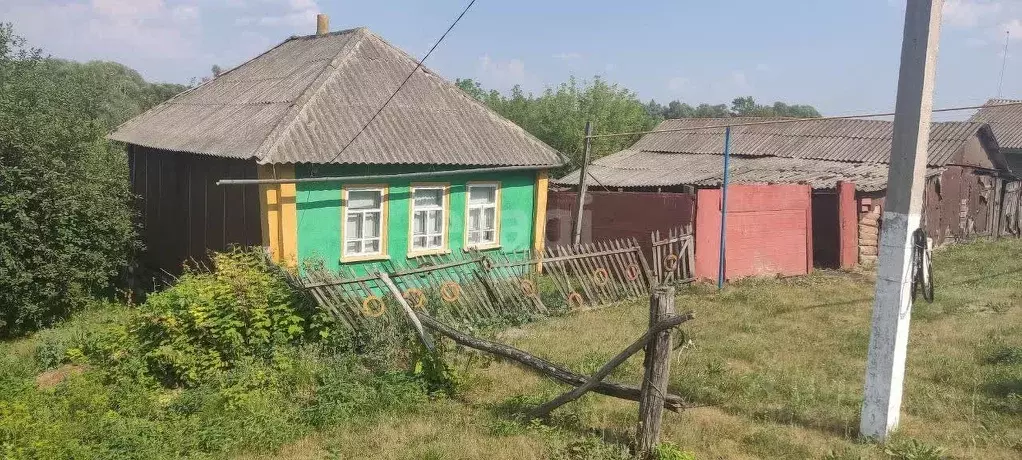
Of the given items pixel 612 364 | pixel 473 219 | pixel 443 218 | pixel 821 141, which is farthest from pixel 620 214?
pixel 821 141

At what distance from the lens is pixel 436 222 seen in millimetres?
12742

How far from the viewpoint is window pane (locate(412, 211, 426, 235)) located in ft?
40.8

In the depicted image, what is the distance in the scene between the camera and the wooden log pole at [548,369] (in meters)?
5.65

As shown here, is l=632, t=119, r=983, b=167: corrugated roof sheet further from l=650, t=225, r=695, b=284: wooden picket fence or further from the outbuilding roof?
l=650, t=225, r=695, b=284: wooden picket fence

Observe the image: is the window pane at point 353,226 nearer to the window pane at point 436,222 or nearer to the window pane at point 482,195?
the window pane at point 436,222

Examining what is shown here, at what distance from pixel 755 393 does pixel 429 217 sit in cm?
679

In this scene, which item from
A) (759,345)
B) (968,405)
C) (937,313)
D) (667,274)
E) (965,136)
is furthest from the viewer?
(965,136)

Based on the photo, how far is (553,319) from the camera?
431 inches

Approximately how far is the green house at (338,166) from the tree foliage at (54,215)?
1178 mm

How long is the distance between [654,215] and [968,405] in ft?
24.2

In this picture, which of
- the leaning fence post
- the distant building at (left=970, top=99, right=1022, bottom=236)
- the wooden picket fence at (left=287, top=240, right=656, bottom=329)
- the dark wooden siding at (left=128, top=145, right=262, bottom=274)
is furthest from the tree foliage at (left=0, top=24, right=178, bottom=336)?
the distant building at (left=970, top=99, right=1022, bottom=236)

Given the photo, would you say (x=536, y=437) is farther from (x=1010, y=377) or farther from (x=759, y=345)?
(x=1010, y=377)

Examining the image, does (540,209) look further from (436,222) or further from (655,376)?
(655,376)

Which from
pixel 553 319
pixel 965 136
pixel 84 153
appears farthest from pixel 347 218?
pixel 965 136
